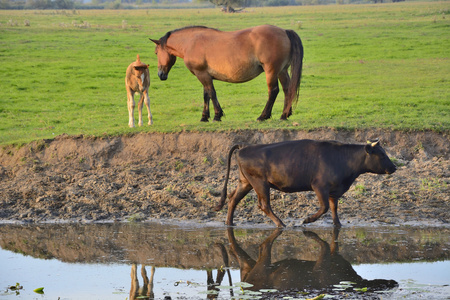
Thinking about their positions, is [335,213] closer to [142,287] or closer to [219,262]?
[219,262]

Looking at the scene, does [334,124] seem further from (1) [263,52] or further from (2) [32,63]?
(2) [32,63]

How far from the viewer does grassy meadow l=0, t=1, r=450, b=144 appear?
15.2 meters

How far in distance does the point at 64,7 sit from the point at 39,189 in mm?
73302

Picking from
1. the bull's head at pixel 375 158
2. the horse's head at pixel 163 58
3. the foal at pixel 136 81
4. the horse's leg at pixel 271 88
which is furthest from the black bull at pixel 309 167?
the horse's head at pixel 163 58

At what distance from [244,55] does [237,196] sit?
450 centimetres

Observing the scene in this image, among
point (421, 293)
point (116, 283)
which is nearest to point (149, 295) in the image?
point (116, 283)

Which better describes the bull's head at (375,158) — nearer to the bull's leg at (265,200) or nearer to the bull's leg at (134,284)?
the bull's leg at (265,200)

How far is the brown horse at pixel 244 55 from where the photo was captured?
44.7 feet

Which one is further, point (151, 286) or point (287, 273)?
point (287, 273)

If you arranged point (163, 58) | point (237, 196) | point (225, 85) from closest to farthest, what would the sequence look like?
point (237, 196), point (163, 58), point (225, 85)

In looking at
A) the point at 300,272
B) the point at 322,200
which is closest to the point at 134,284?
the point at 300,272

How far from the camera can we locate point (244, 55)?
13.8m

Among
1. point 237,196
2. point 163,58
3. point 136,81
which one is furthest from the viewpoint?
point 163,58

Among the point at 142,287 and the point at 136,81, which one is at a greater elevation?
the point at 136,81
